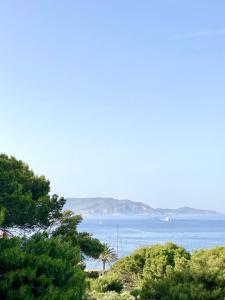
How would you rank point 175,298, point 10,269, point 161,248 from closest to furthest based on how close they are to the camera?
point 10,269 < point 175,298 < point 161,248

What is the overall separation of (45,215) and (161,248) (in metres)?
14.3

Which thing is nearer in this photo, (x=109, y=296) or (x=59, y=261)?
(x=59, y=261)

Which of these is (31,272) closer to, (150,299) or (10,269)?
(10,269)

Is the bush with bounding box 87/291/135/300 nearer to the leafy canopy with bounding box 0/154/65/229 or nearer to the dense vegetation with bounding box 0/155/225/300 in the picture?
the dense vegetation with bounding box 0/155/225/300

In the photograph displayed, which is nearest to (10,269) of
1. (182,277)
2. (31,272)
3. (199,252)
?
(31,272)

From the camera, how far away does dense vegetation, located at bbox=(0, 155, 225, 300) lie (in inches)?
419

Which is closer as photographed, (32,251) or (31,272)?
(31,272)

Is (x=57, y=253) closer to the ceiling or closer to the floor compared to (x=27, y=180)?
closer to the floor

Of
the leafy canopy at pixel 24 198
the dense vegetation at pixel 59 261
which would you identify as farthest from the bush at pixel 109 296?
the leafy canopy at pixel 24 198

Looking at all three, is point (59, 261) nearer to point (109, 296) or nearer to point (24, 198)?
point (24, 198)

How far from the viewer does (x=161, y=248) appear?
38.0 meters

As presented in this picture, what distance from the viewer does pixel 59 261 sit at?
1126 cm

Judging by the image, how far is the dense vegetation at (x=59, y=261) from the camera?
10641 mm

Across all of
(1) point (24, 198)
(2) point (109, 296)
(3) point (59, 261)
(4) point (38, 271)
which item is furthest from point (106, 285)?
(4) point (38, 271)
